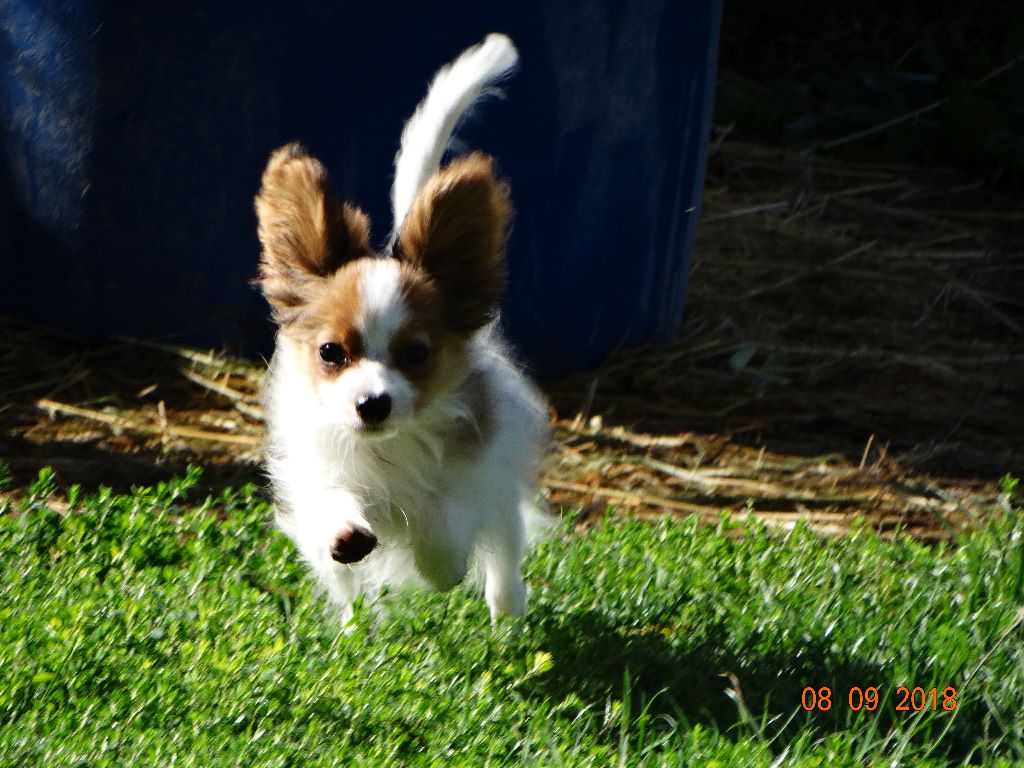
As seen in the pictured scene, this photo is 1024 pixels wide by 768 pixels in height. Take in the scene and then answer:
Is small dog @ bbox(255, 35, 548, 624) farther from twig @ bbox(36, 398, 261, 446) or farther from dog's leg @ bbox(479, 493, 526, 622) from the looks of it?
twig @ bbox(36, 398, 261, 446)

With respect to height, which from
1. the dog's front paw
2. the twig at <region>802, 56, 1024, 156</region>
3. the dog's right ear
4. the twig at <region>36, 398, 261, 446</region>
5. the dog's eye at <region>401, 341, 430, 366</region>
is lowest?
the twig at <region>36, 398, 261, 446</region>

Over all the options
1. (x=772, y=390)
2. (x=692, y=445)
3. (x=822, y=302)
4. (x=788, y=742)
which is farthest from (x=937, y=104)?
(x=788, y=742)

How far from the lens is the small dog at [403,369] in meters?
3.95

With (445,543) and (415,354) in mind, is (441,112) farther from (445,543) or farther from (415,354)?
(445,543)

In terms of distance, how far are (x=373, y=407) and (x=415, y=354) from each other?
0.82 ft

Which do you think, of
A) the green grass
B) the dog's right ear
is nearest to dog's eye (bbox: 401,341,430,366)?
the dog's right ear

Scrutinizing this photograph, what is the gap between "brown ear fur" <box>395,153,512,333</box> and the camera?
4090 millimetres

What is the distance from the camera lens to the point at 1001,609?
420cm

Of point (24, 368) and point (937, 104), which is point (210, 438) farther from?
point (937, 104)

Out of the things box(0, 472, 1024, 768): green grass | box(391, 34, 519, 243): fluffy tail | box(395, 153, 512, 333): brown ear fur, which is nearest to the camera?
box(0, 472, 1024, 768): green grass

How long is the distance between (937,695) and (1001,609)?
0.53 meters
